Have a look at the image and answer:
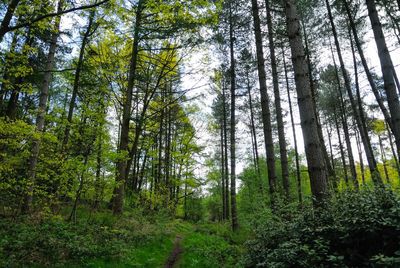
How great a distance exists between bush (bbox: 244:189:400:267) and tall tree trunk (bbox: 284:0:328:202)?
403 millimetres

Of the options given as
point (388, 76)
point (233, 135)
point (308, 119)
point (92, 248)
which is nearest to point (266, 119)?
point (388, 76)

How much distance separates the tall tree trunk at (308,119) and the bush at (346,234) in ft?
1.32

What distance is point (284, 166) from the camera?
977 centimetres

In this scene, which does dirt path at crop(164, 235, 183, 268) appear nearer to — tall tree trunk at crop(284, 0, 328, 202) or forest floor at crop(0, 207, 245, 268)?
forest floor at crop(0, 207, 245, 268)

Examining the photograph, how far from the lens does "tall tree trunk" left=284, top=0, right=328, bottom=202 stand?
15.8ft

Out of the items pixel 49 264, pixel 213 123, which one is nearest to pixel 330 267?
pixel 49 264

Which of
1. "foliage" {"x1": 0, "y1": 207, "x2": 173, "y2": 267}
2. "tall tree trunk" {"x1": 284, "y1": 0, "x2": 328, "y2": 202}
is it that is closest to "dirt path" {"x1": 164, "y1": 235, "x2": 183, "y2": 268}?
"foliage" {"x1": 0, "y1": 207, "x2": 173, "y2": 267}

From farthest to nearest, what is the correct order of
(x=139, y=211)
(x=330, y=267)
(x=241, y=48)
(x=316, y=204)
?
(x=241, y=48) < (x=139, y=211) < (x=316, y=204) < (x=330, y=267)

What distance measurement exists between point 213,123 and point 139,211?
14491mm

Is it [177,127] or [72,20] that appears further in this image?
[177,127]

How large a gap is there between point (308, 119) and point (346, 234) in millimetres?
2348

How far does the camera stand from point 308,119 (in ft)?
16.9

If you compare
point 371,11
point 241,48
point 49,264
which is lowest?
point 49,264

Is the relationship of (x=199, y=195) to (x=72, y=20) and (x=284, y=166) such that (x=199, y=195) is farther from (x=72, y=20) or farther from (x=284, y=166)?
(x=72, y=20)
